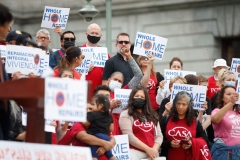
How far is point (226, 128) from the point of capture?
11367mm

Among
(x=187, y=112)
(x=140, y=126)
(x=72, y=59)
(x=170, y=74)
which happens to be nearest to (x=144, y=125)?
(x=140, y=126)

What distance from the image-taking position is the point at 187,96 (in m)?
10.8

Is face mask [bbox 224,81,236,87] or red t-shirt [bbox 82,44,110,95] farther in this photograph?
face mask [bbox 224,81,236,87]

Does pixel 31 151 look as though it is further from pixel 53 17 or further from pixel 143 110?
pixel 53 17

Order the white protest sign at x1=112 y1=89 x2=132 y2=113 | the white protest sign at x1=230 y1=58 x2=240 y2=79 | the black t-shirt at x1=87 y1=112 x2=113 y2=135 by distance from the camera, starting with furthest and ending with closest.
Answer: the white protest sign at x1=230 y1=58 x2=240 y2=79, the white protest sign at x1=112 y1=89 x2=132 y2=113, the black t-shirt at x1=87 y1=112 x2=113 y2=135

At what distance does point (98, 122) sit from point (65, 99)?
3.63 meters

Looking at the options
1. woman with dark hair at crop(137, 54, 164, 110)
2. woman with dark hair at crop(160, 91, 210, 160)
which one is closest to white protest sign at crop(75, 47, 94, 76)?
woman with dark hair at crop(137, 54, 164, 110)

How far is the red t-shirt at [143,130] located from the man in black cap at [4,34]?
404 cm

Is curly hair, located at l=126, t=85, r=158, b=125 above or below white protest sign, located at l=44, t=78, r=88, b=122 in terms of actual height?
below

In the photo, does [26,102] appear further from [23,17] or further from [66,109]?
[23,17]

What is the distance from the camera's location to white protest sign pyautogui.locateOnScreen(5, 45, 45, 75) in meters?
8.91

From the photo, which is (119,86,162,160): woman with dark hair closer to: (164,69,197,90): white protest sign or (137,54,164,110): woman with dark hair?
(137,54,164,110): woman with dark hair

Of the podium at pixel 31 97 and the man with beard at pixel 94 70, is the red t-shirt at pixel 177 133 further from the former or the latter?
the podium at pixel 31 97

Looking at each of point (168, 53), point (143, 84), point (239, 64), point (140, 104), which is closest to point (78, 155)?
point (140, 104)
